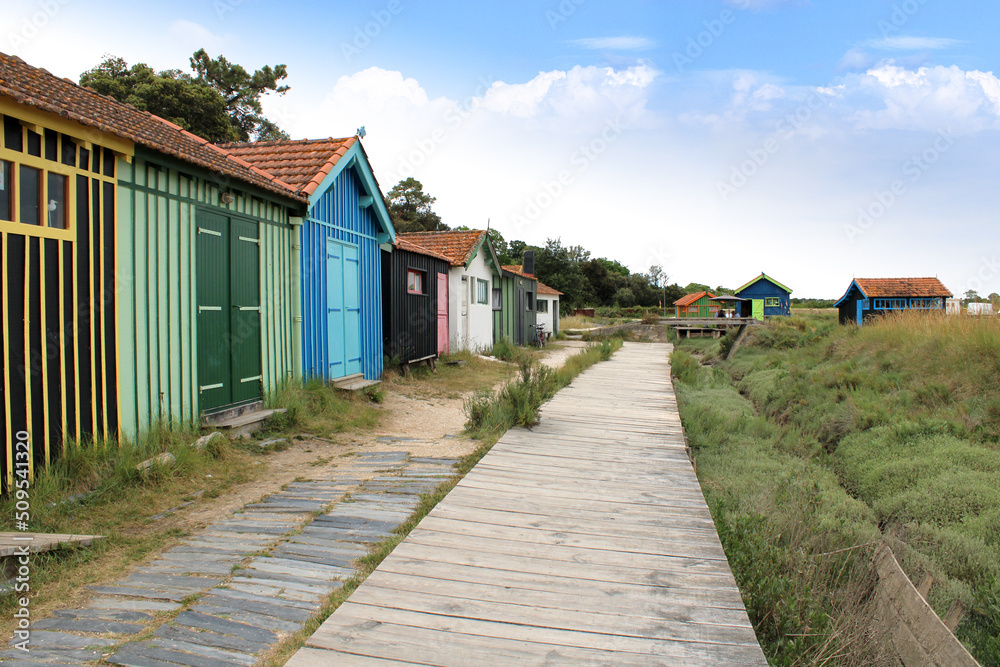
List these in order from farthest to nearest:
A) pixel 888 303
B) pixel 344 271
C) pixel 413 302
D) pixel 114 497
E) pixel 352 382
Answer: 1. pixel 888 303
2. pixel 413 302
3. pixel 344 271
4. pixel 352 382
5. pixel 114 497

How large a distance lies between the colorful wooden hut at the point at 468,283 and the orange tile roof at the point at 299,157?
6710 millimetres

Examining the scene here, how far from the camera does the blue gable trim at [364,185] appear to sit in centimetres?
895

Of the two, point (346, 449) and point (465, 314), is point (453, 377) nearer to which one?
point (465, 314)

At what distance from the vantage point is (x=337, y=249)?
380 inches

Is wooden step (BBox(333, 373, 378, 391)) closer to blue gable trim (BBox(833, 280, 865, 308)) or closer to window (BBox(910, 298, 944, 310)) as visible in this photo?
blue gable trim (BBox(833, 280, 865, 308))

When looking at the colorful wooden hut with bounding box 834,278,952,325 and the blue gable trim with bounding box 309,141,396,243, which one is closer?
the blue gable trim with bounding box 309,141,396,243

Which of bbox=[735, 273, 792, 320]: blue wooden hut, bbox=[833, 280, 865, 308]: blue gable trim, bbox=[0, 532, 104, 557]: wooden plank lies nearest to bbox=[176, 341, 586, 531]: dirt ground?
bbox=[0, 532, 104, 557]: wooden plank

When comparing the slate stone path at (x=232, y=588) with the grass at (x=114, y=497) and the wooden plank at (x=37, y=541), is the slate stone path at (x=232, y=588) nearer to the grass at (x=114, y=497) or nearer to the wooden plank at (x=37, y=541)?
the grass at (x=114, y=497)

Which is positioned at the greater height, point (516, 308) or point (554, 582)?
point (516, 308)

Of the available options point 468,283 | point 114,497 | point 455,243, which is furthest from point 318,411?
point 455,243

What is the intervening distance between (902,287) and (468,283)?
2085 cm

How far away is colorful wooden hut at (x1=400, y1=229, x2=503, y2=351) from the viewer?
55.9 ft

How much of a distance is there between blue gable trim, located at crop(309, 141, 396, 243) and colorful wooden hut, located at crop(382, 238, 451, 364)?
404mm

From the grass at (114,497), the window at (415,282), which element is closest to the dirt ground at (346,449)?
the grass at (114,497)
